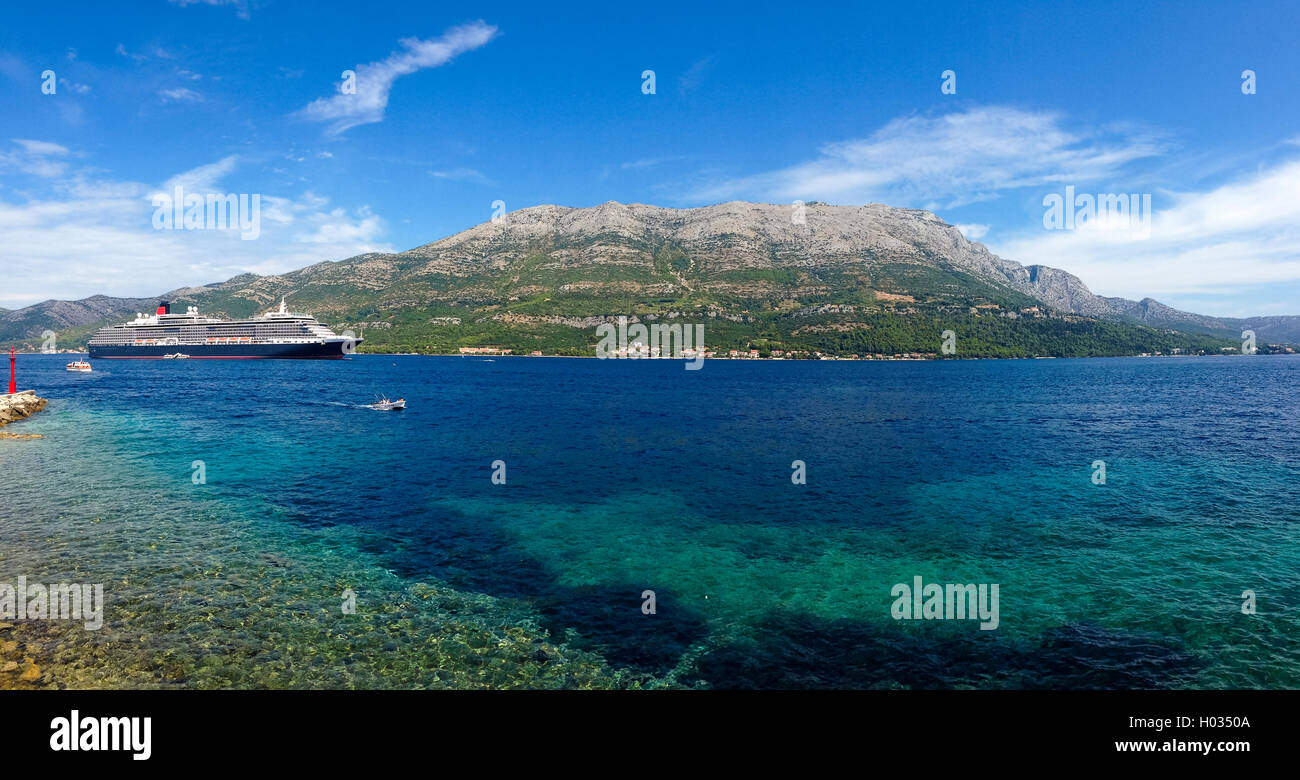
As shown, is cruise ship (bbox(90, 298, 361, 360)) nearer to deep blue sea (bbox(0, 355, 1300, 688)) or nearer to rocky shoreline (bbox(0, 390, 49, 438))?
rocky shoreline (bbox(0, 390, 49, 438))

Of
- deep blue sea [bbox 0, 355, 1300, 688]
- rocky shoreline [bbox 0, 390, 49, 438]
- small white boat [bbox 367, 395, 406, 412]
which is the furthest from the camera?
small white boat [bbox 367, 395, 406, 412]

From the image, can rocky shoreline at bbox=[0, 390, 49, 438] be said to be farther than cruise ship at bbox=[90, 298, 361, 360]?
No

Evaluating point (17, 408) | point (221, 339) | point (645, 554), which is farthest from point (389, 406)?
point (221, 339)

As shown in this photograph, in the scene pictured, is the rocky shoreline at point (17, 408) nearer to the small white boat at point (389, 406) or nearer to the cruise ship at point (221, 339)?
the small white boat at point (389, 406)

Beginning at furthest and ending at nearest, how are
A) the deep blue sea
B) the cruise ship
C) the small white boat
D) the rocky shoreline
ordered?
the cruise ship, the small white boat, the rocky shoreline, the deep blue sea

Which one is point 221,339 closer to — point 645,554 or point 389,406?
point 389,406

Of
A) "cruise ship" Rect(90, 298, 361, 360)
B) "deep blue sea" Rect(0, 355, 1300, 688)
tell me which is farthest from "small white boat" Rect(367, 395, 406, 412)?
"cruise ship" Rect(90, 298, 361, 360)

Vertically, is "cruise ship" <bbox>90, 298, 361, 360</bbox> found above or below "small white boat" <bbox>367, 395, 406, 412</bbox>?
above
